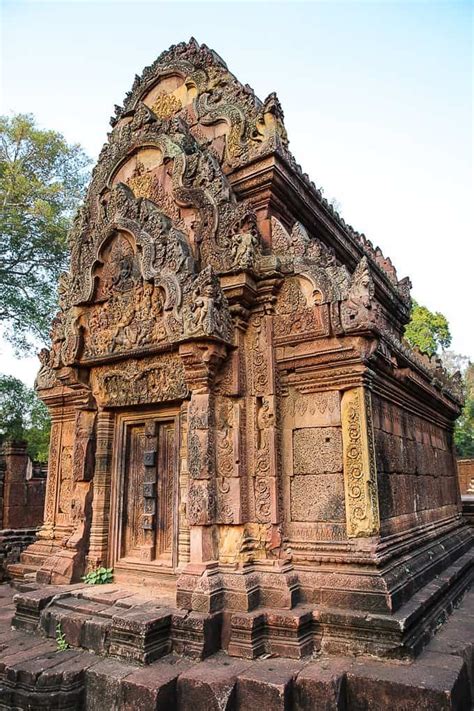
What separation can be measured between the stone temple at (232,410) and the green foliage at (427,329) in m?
24.2

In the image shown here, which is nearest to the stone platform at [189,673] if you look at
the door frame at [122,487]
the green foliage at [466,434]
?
the door frame at [122,487]

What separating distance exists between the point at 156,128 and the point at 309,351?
13.2ft

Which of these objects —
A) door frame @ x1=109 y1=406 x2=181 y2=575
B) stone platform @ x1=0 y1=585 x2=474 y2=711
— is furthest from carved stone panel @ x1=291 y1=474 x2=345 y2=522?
door frame @ x1=109 y1=406 x2=181 y2=575

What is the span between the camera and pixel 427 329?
3097 centimetres

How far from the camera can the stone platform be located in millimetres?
3803

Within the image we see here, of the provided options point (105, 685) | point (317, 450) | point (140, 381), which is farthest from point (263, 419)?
point (105, 685)

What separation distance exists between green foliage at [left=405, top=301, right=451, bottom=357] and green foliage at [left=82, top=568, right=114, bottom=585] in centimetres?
2711

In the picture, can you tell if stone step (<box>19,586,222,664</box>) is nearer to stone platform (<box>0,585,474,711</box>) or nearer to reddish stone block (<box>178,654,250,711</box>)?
stone platform (<box>0,585,474,711</box>)

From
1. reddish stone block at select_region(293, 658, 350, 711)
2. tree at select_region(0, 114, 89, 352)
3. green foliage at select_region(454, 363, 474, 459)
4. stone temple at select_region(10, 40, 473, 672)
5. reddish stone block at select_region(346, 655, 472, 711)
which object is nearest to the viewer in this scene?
reddish stone block at select_region(346, 655, 472, 711)

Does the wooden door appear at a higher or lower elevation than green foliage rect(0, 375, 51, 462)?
lower

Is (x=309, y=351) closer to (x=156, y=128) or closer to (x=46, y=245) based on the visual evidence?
(x=156, y=128)

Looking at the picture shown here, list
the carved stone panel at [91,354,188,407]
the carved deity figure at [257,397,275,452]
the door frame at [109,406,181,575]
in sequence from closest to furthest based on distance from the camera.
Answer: the carved deity figure at [257,397,275,452] < the door frame at [109,406,181,575] < the carved stone panel at [91,354,188,407]

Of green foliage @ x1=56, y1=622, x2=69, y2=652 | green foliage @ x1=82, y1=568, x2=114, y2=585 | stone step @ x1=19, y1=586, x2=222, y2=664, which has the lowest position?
green foliage @ x1=56, y1=622, x2=69, y2=652

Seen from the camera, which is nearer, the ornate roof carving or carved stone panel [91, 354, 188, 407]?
the ornate roof carving
